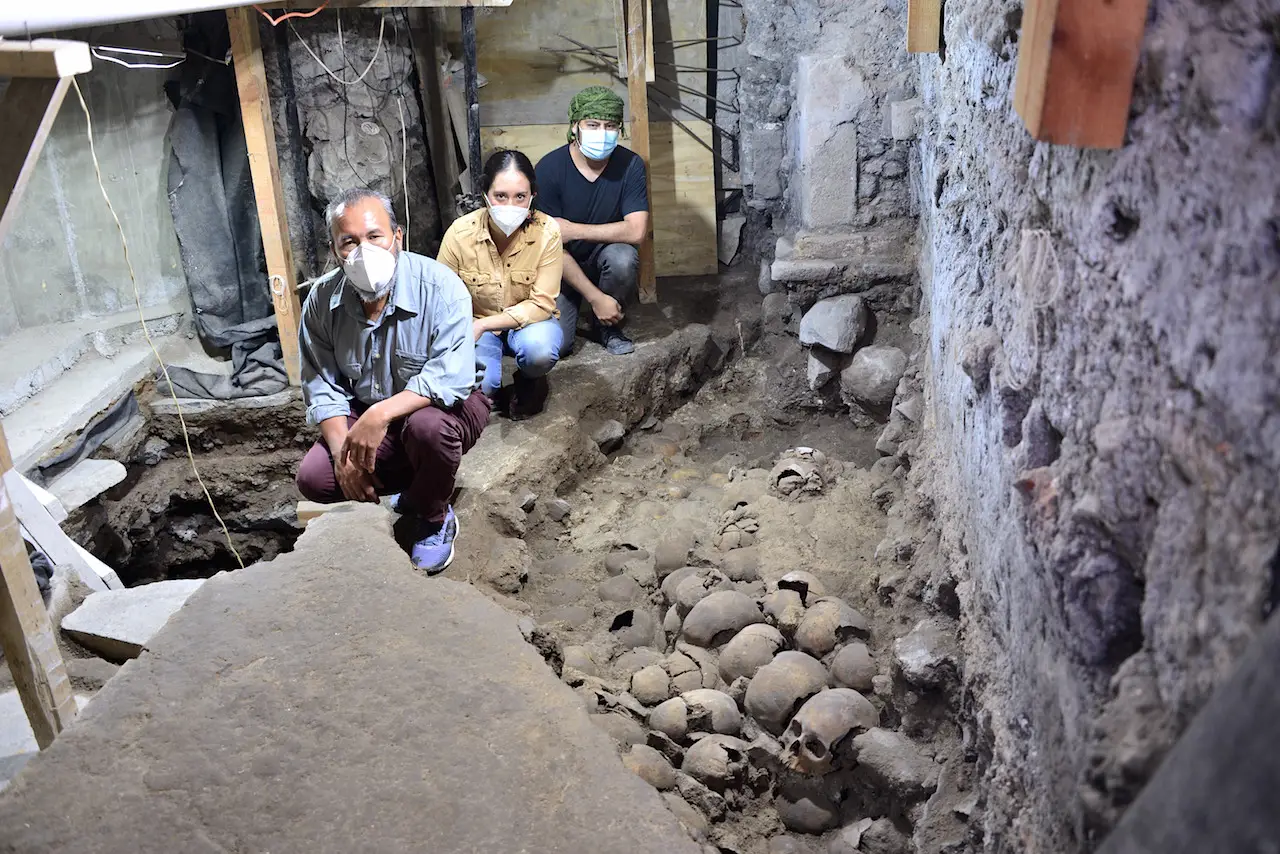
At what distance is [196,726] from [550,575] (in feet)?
6.08

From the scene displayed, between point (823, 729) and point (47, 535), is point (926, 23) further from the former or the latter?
point (47, 535)

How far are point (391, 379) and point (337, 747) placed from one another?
181cm

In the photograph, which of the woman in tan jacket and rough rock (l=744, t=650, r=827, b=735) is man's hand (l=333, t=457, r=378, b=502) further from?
rough rock (l=744, t=650, r=827, b=735)

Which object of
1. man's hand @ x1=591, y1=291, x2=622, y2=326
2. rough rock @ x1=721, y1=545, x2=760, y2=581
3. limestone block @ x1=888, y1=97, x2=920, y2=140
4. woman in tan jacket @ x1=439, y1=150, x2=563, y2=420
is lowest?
rough rock @ x1=721, y1=545, x2=760, y2=581

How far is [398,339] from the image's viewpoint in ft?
11.9

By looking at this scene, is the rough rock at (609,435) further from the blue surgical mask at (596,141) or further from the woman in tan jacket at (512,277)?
the blue surgical mask at (596,141)

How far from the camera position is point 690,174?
19.9 feet

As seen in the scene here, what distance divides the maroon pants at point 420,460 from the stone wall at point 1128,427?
6.27 feet

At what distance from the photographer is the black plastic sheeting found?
5.17 meters

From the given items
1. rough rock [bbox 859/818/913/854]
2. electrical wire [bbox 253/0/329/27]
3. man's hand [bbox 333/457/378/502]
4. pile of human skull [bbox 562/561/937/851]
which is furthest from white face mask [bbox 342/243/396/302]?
rough rock [bbox 859/818/913/854]

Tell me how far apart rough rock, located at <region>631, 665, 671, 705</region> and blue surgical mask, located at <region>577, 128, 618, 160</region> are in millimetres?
2933

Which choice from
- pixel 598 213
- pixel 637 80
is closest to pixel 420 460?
pixel 598 213

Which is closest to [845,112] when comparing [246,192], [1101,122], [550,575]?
[550,575]

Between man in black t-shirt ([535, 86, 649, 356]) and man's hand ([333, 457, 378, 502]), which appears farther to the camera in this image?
man in black t-shirt ([535, 86, 649, 356])
